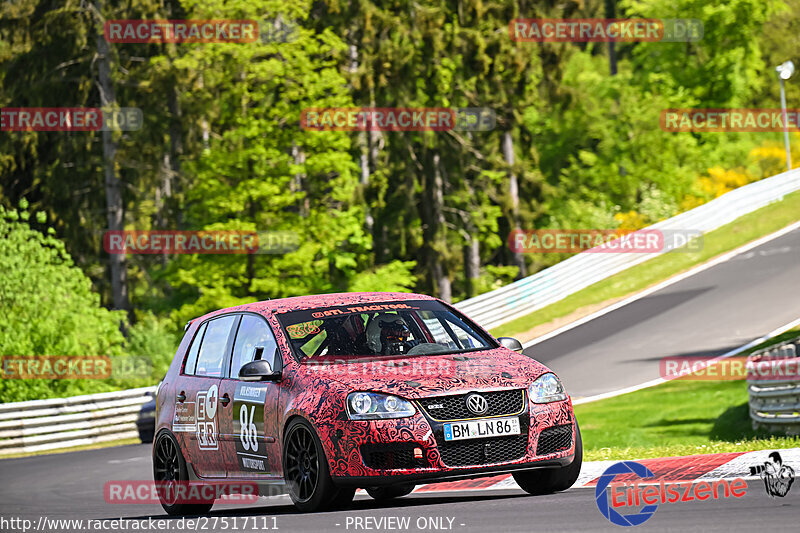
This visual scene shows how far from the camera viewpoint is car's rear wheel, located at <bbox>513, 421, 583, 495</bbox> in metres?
9.14

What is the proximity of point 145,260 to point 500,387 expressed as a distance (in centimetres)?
4591

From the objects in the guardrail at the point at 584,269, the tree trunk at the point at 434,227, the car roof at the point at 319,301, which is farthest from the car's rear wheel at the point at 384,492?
the tree trunk at the point at 434,227

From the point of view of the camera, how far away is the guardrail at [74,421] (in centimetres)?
2805

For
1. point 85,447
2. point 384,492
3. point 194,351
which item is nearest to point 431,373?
point 384,492

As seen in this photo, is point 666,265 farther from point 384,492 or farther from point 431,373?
point 431,373

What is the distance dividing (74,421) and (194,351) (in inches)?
732

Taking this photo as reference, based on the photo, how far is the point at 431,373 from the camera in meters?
8.79

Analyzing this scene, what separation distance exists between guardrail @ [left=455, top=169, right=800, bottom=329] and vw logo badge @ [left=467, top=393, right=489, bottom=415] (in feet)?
81.7

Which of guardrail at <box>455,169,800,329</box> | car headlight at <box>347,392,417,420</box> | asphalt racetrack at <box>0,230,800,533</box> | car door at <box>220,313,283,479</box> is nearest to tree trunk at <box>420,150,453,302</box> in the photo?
guardrail at <box>455,169,800,329</box>

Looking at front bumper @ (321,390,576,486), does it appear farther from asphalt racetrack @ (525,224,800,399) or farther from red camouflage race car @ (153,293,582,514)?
asphalt racetrack @ (525,224,800,399)

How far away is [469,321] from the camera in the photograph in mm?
10133

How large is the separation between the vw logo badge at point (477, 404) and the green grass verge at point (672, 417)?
9.55 metres

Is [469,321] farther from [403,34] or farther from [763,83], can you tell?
[763,83]

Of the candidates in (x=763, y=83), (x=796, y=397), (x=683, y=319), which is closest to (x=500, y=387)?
(x=796, y=397)
